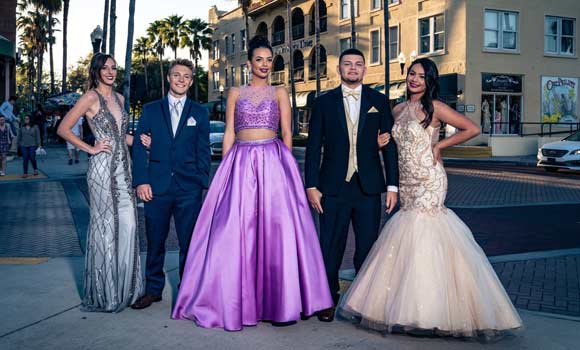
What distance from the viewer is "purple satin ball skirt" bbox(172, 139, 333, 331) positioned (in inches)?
184

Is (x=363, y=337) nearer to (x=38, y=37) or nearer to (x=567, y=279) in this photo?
(x=567, y=279)

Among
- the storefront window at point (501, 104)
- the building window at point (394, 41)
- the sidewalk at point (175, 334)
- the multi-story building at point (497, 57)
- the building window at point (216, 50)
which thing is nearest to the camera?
the sidewalk at point (175, 334)

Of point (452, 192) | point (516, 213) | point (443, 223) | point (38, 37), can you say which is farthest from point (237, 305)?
point (38, 37)

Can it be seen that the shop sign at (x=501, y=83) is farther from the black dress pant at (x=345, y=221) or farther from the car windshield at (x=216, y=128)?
the black dress pant at (x=345, y=221)

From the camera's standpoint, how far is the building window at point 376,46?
36.3 metres

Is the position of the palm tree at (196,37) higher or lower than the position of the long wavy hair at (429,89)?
higher

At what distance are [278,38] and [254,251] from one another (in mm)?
44632

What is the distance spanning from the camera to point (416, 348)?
4246 mm

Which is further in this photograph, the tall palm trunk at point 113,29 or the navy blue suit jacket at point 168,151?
the tall palm trunk at point 113,29

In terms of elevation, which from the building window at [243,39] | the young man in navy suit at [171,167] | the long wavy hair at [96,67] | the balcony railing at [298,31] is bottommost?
the young man in navy suit at [171,167]

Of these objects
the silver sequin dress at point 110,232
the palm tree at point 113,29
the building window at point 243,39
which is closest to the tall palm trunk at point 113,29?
the palm tree at point 113,29

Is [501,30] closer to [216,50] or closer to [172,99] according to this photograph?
[172,99]

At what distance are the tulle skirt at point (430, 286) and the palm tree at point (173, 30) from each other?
194 ft

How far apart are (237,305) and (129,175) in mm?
1586
